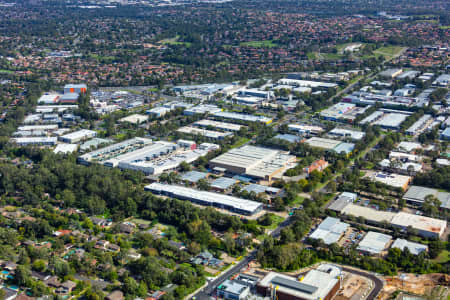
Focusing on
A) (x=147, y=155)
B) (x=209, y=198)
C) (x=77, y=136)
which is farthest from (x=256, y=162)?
(x=77, y=136)

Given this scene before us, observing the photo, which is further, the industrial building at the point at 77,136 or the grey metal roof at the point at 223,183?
the industrial building at the point at 77,136

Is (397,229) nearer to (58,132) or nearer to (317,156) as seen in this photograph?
(317,156)

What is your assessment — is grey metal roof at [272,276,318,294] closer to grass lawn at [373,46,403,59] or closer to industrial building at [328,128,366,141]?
industrial building at [328,128,366,141]

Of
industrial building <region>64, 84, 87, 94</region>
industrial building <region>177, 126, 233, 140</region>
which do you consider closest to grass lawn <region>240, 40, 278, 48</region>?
industrial building <region>64, 84, 87, 94</region>

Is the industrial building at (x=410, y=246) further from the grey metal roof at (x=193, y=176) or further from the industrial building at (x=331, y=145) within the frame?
the grey metal roof at (x=193, y=176)

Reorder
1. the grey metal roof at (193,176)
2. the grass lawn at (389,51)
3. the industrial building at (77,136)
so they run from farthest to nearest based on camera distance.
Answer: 1. the grass lawn at (389,51)
2. the industrial building at (77,136)
3. the grey metal roof at (193,176)

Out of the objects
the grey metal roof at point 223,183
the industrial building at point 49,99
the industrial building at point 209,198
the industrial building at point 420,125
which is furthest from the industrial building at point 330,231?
the industrial building at point 49,99

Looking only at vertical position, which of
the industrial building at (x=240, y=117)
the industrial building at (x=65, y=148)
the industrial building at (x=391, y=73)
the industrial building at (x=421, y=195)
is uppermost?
the industrial building at (x=391, y=73)
